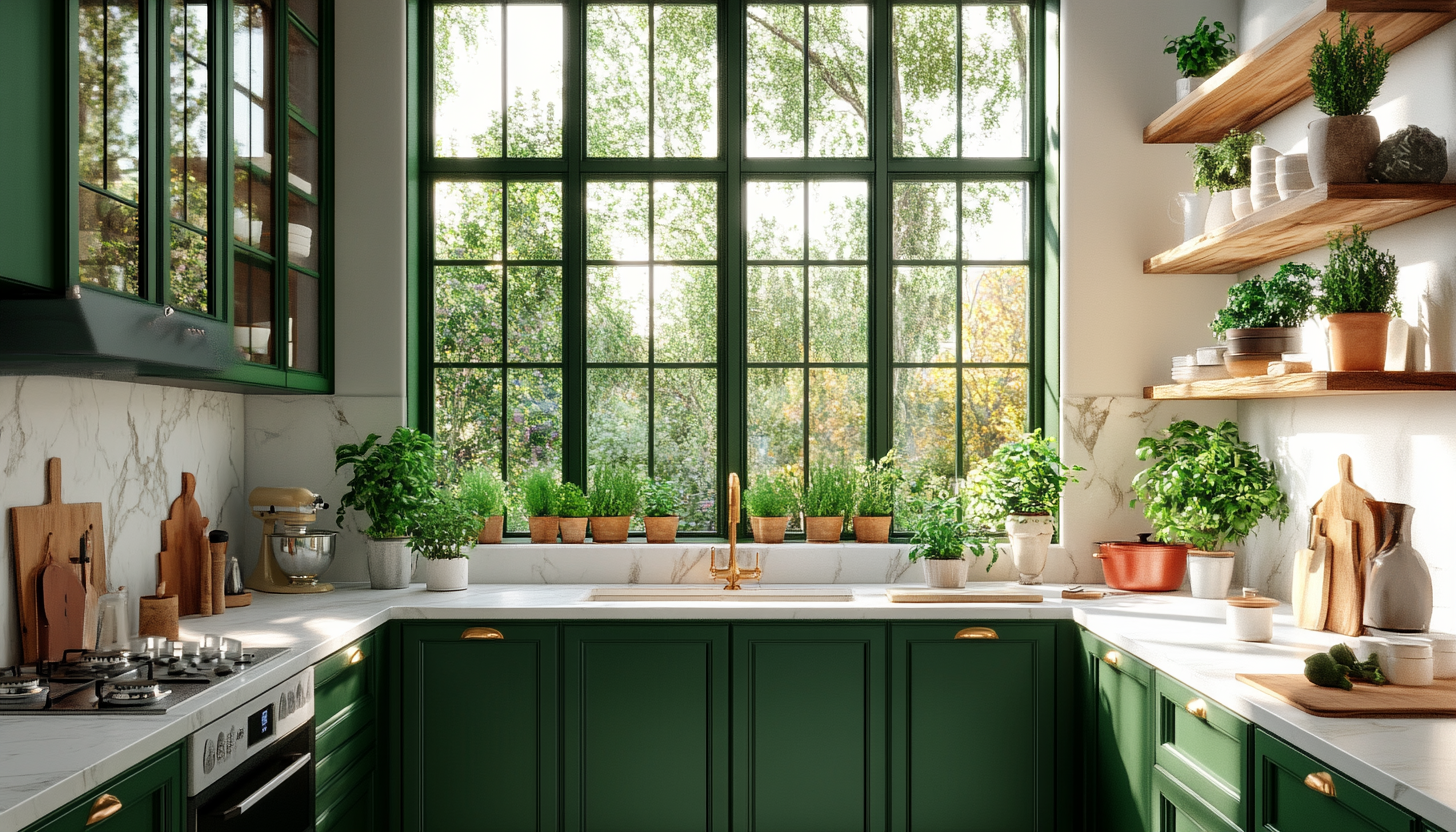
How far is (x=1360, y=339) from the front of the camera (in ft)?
8.16

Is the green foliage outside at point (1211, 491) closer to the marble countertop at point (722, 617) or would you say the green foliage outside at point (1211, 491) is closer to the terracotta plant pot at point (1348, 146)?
the marble countertop at point (722, 617)

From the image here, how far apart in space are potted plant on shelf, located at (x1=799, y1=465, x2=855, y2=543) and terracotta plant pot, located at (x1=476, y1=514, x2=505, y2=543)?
114 cm

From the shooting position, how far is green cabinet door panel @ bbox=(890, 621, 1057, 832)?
3059 millimetres

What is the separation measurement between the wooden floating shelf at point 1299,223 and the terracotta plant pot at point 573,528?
2285 millimetres

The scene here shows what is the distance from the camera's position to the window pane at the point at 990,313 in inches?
152

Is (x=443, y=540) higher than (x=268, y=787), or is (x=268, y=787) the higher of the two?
(x=443, y=540)

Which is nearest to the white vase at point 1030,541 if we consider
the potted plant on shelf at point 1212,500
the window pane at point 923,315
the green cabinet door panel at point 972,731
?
the potted plant on shelf at point 1212,500

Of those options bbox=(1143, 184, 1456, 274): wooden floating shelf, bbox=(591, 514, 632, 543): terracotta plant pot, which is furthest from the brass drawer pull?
bbox=(591, 514, 632, 543): terracotta plant pot

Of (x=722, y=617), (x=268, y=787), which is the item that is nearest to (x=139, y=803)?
(x=268, y=787)

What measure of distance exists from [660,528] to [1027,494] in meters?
1.34

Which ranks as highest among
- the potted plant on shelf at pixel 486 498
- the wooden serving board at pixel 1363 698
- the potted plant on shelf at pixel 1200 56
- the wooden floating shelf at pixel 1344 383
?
the potted plant on shelf at pixel 1200 56

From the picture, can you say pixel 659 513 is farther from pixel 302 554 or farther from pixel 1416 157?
pixel 1416 157

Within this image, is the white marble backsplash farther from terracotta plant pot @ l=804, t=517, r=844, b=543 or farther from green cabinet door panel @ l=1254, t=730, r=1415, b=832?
green cabinet door panel @ l=1254, t=730, r=1415, b=832

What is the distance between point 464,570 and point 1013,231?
243 centimetres
